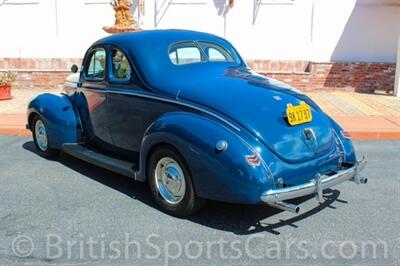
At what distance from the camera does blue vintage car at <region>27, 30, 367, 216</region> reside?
3996 millimetres

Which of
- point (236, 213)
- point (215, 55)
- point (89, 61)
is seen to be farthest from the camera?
point (89, 61)

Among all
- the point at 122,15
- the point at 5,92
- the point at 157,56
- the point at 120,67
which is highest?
the point at 122,15

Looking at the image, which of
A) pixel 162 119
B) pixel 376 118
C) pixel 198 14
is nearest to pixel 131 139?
pixel 162 119

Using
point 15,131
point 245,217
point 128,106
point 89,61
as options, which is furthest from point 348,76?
point 245,217

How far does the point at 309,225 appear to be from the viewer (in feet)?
14.2

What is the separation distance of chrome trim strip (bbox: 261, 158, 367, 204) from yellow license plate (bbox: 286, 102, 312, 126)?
0.54 m

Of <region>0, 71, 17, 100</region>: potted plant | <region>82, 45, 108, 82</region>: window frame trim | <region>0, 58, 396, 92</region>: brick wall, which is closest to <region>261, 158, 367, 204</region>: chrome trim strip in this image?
<region>82, 45, 108, 82</region>: window frame trim

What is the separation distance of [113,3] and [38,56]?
2814mm

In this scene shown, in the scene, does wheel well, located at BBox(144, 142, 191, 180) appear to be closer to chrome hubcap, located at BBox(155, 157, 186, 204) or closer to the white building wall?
chrome hubcap, located at BBox(155, 157, 186, 204)

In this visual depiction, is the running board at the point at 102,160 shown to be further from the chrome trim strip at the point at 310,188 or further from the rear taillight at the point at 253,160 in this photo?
the chrome trim strip at the point at 310,188

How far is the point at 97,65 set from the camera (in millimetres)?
5750

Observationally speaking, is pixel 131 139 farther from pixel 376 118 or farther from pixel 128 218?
pixel 376 118

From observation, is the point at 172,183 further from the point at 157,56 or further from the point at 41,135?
the point at 41,135

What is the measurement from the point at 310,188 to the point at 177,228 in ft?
3.95
